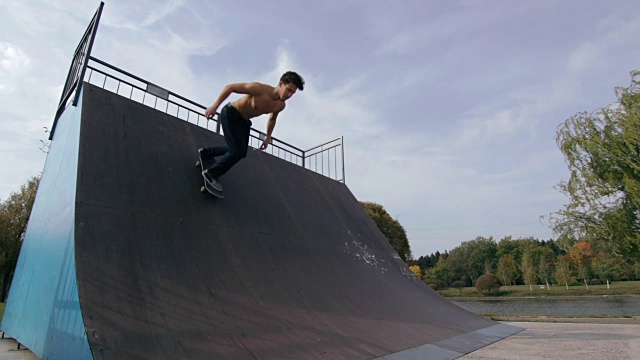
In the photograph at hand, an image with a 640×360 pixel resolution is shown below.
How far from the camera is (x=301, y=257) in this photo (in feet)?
16.5

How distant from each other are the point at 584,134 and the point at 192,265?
47.5ft

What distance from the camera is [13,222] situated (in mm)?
17391

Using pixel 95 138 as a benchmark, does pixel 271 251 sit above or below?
below

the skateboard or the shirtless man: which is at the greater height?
the shirtless man

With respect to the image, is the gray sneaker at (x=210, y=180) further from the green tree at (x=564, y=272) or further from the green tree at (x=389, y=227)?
the green tree at (x=564, y=272)

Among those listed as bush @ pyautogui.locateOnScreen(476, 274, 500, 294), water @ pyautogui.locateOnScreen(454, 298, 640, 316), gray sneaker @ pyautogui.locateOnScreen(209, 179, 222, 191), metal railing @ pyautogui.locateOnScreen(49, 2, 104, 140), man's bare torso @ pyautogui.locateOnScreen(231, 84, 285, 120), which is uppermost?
metal railing @ pyautogui.locateOnScreen(49, 2, 104, 140)

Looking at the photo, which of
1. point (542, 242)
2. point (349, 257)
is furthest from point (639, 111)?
point (542, 242)

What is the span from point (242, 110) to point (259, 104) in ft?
0.83

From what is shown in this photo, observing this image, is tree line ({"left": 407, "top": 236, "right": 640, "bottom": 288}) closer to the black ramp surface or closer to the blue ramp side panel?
the black ramp surface

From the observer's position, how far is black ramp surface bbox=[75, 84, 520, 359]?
2623mm

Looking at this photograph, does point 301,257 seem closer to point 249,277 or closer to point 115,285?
point 249,277

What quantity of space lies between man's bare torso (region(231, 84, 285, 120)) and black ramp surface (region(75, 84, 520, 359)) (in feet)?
3.77

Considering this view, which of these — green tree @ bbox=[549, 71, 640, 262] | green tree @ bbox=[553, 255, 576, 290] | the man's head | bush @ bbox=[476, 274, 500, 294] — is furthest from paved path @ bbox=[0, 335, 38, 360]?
green tree @ bbox=[553, 255, 576, 290]

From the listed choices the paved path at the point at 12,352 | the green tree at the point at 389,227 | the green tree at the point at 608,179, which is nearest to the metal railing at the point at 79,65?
the paved path at the point at 12,352
